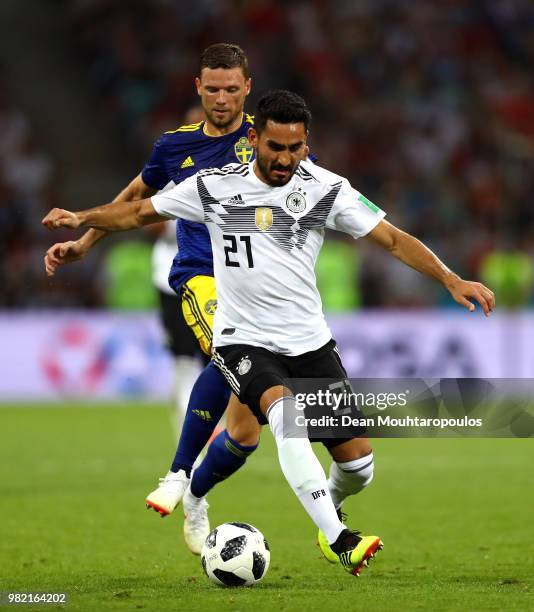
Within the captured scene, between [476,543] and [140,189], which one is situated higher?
[140,189]

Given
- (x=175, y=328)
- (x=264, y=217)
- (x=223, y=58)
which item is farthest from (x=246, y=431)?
(x=175, y=328)

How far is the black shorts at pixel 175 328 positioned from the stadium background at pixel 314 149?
3.26 meters

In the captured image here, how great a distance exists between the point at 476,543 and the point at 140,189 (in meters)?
2.60

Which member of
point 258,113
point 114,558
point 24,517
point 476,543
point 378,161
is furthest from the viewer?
point 378,161

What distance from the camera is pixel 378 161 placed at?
63.2 ft

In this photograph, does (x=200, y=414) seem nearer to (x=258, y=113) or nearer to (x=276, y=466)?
(x=258, y=113)

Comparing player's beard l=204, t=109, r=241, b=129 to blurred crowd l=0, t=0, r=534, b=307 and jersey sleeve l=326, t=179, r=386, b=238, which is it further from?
blurred crowd l=0, t=0, r=534, b=307

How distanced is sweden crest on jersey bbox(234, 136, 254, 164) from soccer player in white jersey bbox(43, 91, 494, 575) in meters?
0.83

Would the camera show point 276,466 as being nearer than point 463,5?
Yes

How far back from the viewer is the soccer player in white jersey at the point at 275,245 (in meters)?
5.53

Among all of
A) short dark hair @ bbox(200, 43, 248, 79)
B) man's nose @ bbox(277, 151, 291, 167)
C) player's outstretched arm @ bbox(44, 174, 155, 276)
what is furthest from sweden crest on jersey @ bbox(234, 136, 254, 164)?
man's nose @ bbox(277, 151, 291, 167)

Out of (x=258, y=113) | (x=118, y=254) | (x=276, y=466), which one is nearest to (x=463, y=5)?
(x=118, y=254)

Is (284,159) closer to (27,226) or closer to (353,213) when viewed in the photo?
(353,213)

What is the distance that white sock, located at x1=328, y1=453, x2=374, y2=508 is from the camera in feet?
19.7
